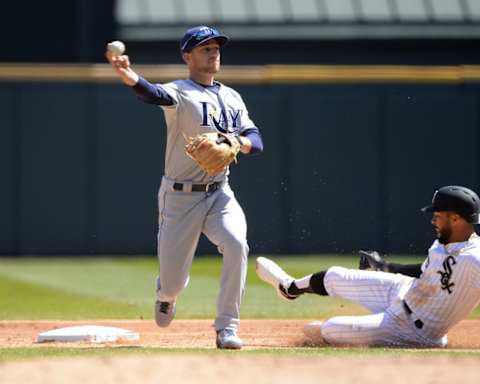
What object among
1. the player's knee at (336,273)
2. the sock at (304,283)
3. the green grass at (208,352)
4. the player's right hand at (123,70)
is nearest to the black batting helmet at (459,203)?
the player's knee at (336,273)

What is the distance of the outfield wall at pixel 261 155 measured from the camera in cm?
1513

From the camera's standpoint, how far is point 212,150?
6.94 meters

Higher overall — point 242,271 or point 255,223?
point 242,271

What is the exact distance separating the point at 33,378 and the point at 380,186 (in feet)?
33.0

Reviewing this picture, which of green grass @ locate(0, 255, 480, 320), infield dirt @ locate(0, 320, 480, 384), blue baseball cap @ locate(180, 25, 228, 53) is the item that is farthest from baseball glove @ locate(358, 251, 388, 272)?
green grass @ locate(0, 255, 480, 320)

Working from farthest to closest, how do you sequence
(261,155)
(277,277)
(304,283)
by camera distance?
(261,155) → (277,277) → (304,283)

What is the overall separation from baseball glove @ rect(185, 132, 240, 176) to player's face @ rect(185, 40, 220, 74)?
47 centimetres

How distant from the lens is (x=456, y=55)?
18188mm

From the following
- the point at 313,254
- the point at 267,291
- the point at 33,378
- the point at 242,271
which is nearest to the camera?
the point at 33,378

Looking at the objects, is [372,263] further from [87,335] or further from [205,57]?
[87,335]

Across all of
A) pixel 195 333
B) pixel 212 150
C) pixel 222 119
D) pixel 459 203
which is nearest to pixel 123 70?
pixel 212 150

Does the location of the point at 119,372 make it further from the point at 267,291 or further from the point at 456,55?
the point at 456,55

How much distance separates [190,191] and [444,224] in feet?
4.81

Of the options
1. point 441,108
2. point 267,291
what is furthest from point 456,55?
point 267,291
